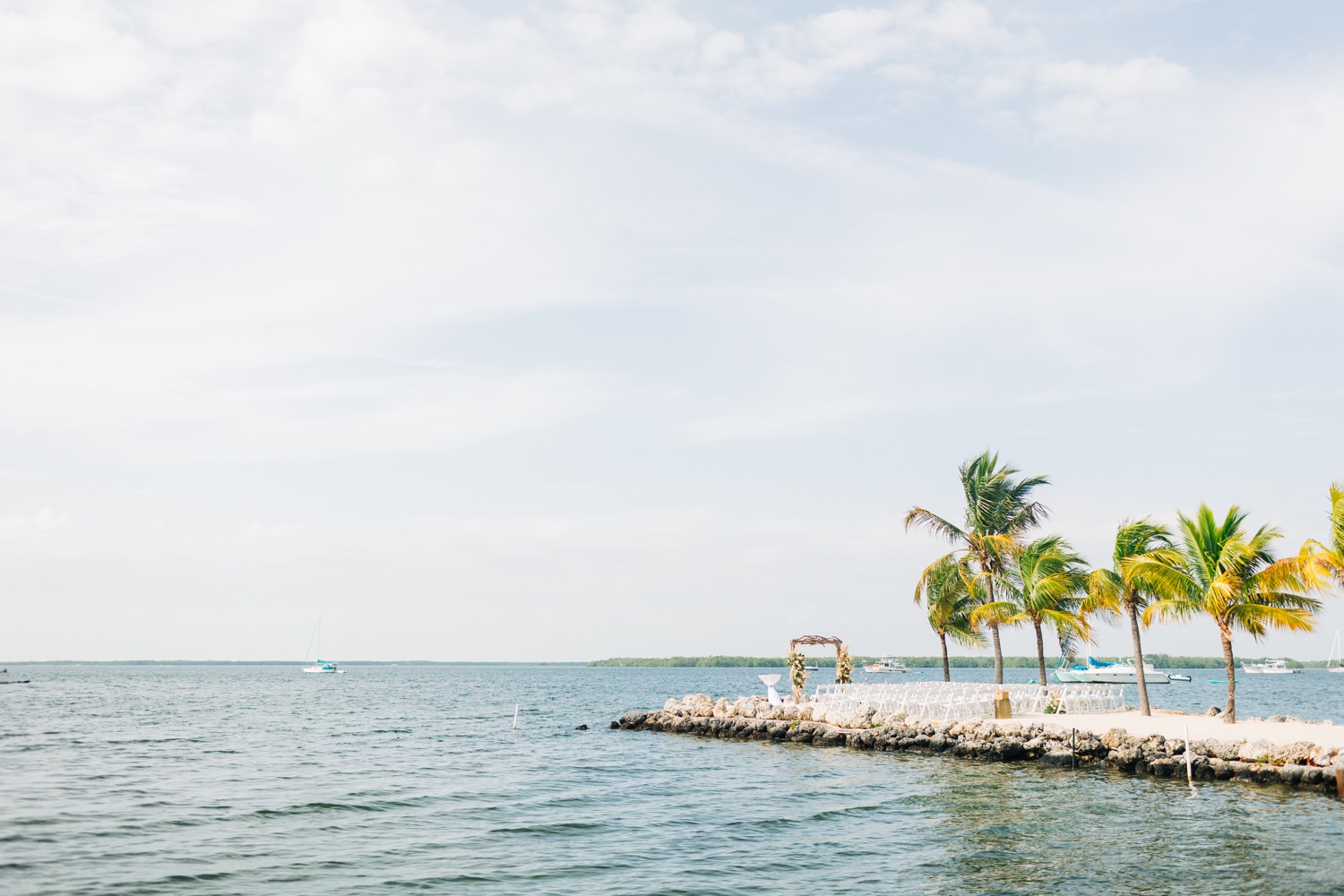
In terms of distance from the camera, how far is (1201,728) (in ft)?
101

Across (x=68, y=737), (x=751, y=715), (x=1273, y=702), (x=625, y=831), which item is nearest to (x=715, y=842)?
→ (x=625, y=831)

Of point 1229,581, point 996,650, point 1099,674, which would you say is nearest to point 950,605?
point 996,650

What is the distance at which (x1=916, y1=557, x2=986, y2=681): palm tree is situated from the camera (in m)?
44.6

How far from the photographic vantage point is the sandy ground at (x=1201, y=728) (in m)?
27.5

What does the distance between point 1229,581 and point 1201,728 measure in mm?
5320

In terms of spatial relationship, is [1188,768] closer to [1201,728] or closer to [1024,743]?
[1201,728]

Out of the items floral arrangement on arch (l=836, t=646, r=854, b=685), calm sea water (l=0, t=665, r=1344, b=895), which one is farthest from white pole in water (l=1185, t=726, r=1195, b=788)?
floral arrangement on arch (l=836, t=646, r=854, b=685)

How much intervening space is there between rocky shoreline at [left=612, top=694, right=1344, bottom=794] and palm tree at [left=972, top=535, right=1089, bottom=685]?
4.25 metres

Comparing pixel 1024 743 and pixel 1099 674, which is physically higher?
pixel 1024 743

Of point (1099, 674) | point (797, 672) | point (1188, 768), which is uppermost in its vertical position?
point (797, 672)

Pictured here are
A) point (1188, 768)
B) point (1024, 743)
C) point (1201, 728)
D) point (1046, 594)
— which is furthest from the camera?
point (1046, 594)

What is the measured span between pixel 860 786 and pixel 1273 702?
75.3m

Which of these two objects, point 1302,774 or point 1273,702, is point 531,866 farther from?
point 1273,702

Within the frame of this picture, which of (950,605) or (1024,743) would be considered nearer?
(1024,743)
